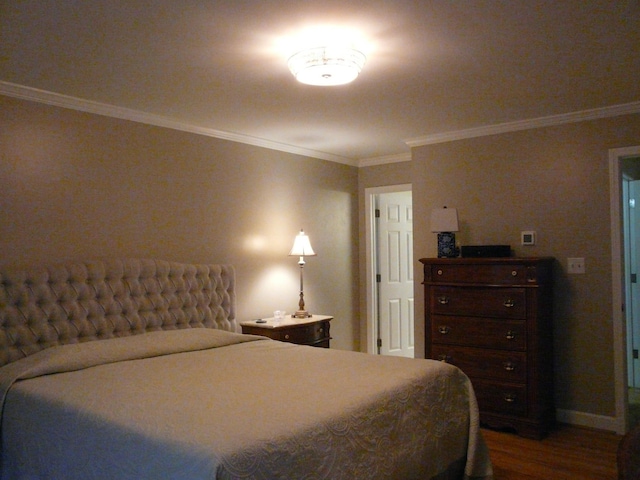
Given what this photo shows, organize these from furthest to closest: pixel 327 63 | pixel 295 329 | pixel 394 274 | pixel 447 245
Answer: pixel 394 274 < pixel 447 245 < pixel 295 329 < pixel 327 63

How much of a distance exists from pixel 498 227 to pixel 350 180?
194 cm

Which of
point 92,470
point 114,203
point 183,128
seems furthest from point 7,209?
point 92,470

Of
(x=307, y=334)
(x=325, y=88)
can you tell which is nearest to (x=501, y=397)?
(x=307, y=334)

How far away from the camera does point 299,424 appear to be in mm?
1859

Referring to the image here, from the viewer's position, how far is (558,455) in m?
3.41

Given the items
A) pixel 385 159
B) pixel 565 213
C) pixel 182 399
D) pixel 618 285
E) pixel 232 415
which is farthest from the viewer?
pixel 385 159

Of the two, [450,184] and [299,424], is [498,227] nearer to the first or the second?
[450,184]

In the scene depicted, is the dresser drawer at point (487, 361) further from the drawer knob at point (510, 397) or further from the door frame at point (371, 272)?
the door frame at point (371, 272)

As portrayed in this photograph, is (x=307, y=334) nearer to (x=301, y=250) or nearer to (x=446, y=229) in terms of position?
(x=301, y=250)

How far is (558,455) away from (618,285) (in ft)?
4.34

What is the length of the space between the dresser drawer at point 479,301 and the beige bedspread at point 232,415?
120 cm

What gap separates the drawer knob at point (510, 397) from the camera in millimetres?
3820

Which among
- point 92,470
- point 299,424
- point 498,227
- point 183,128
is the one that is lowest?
point 92,470

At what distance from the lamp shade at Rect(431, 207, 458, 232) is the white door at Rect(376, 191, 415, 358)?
1.33 meters
